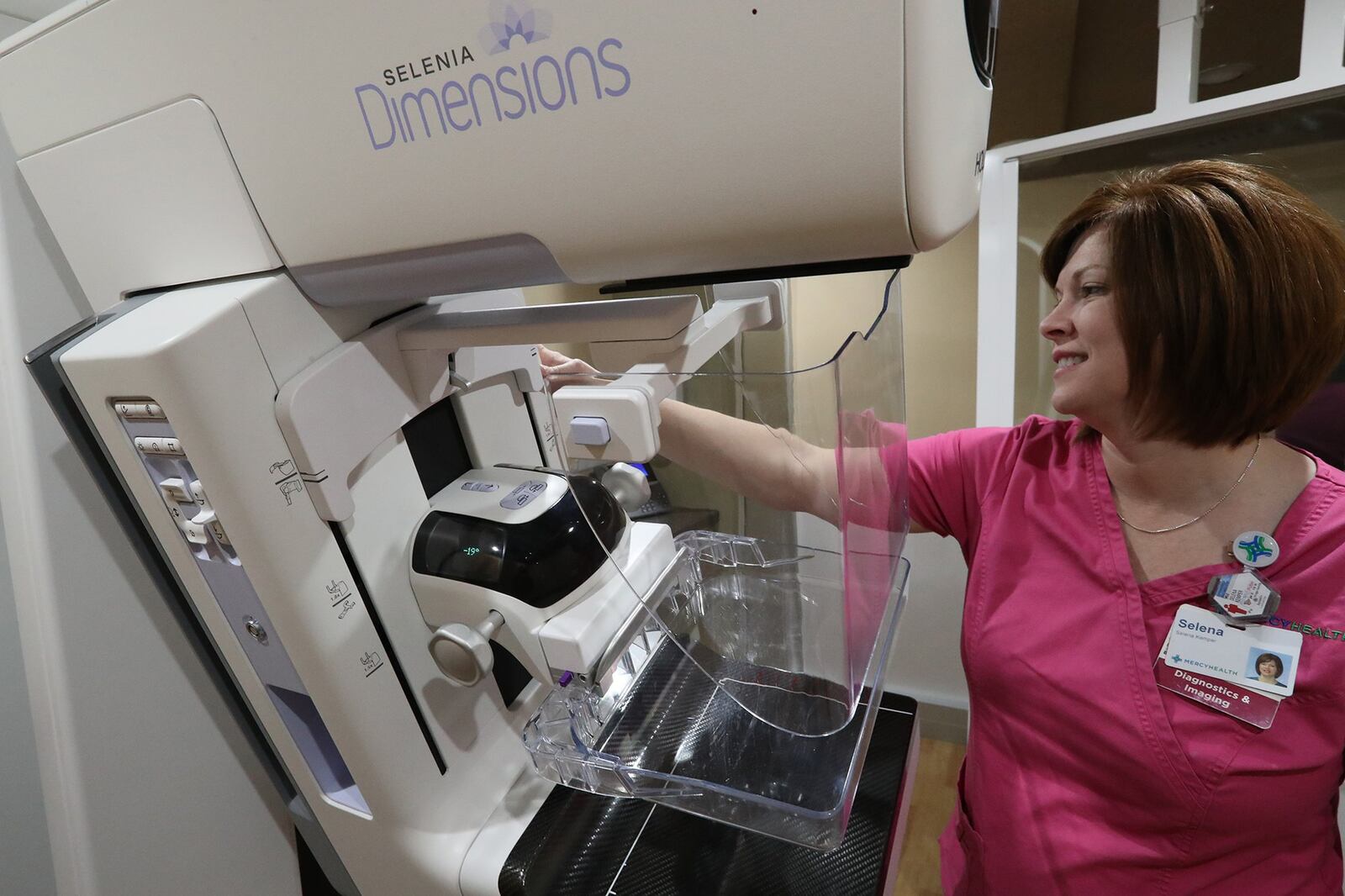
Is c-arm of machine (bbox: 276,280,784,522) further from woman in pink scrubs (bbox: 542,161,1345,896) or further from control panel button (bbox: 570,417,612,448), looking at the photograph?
woman in pink scrubs (bbox: 542,161,1345,896)

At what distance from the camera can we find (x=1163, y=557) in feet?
2.90

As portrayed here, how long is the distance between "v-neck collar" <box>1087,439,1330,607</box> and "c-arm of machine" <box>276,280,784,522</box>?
63cm

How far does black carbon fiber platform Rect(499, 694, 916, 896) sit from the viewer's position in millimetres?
603

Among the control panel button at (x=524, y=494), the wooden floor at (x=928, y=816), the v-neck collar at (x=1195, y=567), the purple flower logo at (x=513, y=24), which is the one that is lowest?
the wooden floor at (x=928, y=816)

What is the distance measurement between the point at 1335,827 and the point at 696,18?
4.19 ft

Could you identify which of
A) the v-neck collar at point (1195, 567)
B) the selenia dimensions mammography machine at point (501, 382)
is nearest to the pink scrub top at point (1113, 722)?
the v-neck collar at point (1195, 567)

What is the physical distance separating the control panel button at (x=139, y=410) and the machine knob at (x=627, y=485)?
338 mm

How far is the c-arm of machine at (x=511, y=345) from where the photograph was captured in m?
0.46

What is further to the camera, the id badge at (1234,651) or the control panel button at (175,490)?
the id badge at (1234,651)

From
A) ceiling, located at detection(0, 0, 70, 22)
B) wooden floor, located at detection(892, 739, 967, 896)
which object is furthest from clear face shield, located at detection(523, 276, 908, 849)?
wooden floor, located at detection(892, 739, 967, 896)

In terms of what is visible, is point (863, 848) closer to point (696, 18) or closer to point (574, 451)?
point (574, 451)

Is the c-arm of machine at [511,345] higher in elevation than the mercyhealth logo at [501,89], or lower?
lower

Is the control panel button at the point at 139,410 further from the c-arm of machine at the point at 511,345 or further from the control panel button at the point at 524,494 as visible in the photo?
the control panel button at the point at 524,494

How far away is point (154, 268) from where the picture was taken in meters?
0.55
